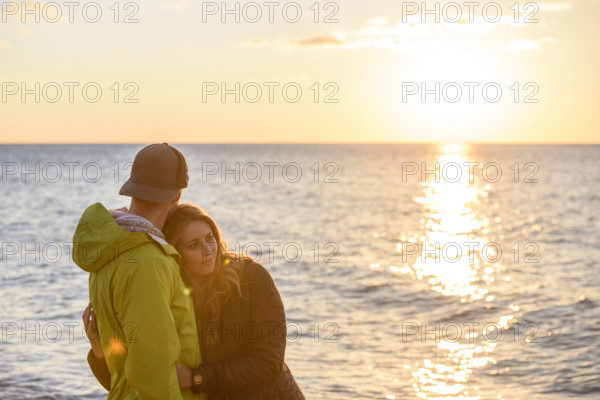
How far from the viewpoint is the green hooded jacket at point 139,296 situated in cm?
296

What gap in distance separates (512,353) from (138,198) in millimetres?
10044

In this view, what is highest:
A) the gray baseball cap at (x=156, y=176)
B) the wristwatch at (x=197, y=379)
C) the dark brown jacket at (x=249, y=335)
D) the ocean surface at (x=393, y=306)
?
the gray baseball cap at (x=156, y=176)

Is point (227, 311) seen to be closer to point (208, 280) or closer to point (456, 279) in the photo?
point (208, 280)

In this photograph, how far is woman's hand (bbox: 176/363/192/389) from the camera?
320 centimetres

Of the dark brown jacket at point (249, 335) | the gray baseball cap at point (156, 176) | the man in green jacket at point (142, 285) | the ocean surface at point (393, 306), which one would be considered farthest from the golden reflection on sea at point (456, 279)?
the gray baseball cap at point (156, 176)

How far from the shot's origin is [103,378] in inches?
149

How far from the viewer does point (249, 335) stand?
3457mm

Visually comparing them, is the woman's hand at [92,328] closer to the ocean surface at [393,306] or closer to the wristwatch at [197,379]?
the wristwatch at [197,379]

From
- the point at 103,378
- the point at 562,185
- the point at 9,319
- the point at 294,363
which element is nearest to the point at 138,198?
the point at 103,378

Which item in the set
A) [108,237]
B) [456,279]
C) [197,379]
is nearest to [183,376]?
[197,379]

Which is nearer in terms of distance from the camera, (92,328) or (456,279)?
(92,328)

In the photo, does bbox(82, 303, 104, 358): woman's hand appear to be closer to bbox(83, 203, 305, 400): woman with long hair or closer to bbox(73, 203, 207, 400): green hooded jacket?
bbox(83, 203, 305, 400): woman with long hair

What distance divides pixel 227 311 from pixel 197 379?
35cm

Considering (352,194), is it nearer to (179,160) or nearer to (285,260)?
(285,260)
